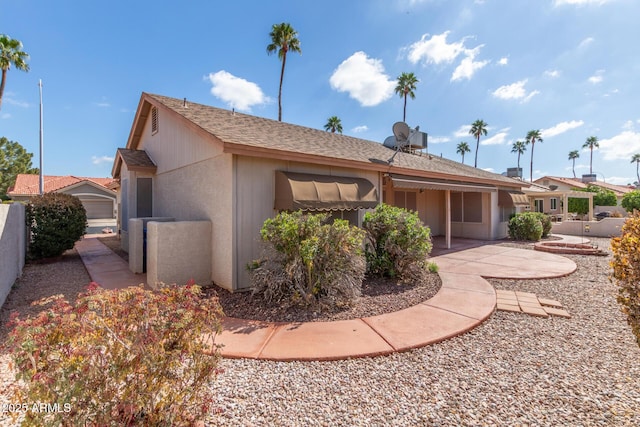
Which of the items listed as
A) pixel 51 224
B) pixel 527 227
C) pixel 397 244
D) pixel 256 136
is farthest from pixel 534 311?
pixel 51 224

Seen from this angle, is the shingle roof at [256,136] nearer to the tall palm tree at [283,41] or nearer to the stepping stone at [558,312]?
the stepping stone at [558,312]

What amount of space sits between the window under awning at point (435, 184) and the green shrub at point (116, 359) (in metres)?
9.65

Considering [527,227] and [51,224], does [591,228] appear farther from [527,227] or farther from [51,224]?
[51,224]

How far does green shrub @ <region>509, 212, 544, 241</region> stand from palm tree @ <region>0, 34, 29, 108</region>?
133 feet

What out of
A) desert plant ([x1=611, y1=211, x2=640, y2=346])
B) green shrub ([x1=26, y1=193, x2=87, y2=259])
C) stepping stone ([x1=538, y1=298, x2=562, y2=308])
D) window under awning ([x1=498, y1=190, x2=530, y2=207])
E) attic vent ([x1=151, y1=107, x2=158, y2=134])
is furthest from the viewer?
window under awning ([x1=498, y1=190, x2=530, y2=207])

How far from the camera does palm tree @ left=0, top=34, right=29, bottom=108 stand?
2295 centimetres

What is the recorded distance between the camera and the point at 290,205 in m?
7.02

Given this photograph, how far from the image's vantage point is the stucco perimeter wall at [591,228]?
747 inches

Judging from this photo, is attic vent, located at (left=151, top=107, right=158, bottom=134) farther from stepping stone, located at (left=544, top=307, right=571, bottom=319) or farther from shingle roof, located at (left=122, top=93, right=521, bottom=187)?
stepping stone, located at (left=544, top=307, right=571, bottom=319)

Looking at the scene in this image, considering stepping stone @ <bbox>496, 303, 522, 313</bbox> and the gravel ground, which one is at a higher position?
stepping stone @ <bbox>496, 303, 522, 313</bbox>

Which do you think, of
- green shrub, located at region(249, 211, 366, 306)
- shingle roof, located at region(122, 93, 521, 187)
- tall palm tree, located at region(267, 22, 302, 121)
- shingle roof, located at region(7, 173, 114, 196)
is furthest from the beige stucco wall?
shingle roof, located at region(7, 173, 114, 196)

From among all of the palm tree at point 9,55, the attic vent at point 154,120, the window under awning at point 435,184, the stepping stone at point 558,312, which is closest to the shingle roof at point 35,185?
the palm tree at point 9,55

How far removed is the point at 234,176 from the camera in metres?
6.87

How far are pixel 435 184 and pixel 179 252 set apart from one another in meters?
10.7
